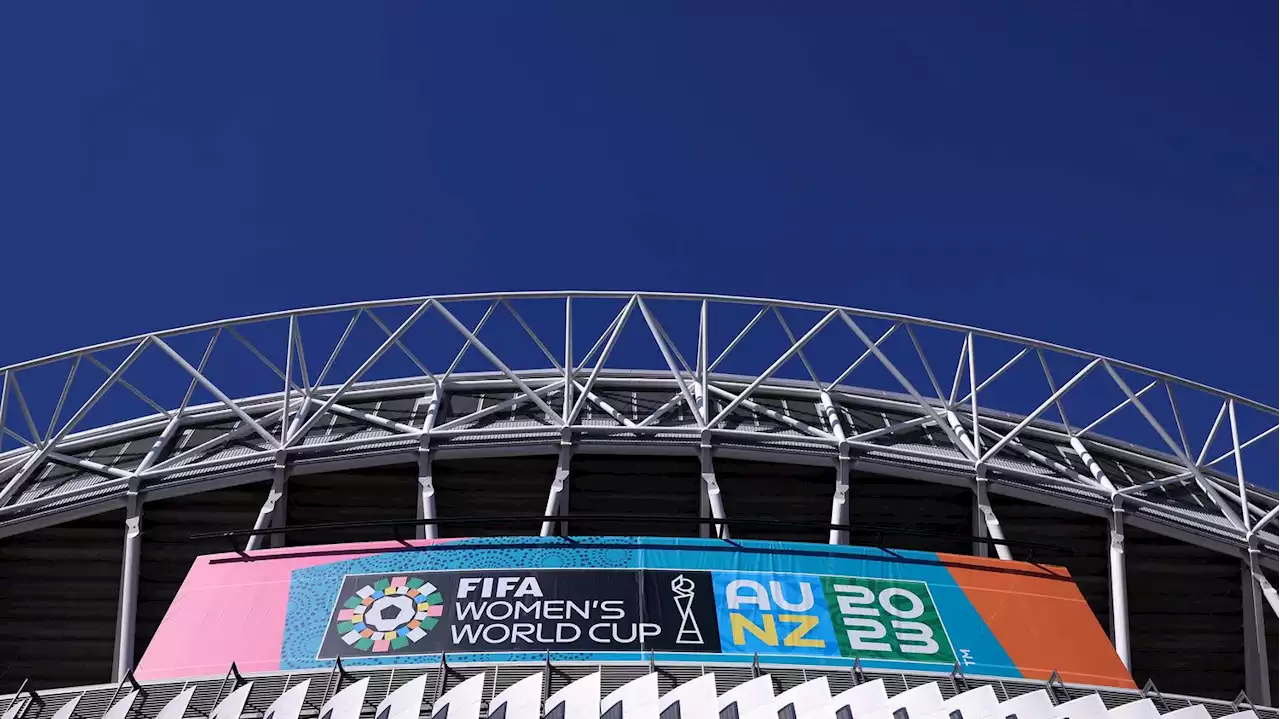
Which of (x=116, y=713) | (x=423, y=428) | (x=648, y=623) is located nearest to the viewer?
(x=116, y=713)

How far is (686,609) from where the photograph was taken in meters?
25.4

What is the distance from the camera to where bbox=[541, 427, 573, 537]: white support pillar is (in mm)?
30828

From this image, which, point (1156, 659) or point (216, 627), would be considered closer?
point (216, 627)

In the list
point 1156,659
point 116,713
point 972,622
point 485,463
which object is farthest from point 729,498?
point 116,713

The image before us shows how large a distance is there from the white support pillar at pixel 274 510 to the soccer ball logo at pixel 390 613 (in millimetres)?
6130

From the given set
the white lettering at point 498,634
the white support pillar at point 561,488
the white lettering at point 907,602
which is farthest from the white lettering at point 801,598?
the white support pillar at point 561,488

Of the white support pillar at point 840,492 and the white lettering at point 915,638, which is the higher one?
the white support pillar at point 840,492

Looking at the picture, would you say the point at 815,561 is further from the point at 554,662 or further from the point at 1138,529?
the point at 1138,529

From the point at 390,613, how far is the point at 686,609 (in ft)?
18.7

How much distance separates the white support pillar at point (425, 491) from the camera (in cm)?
3114

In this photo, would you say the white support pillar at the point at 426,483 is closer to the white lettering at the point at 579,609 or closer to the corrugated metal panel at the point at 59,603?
the white lettering at the point at 579,609

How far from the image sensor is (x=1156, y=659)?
3397cm

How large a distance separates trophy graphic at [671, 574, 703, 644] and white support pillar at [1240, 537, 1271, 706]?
13.8 metres

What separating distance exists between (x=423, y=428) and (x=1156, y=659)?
1970cm
